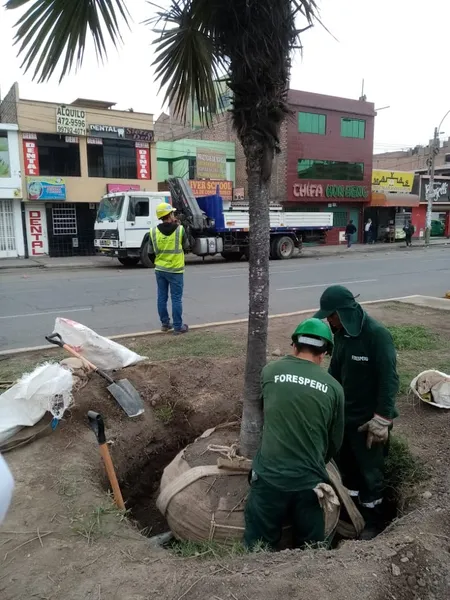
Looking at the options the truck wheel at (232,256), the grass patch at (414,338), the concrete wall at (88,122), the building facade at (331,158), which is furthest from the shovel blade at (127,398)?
the building facade at (331,158)

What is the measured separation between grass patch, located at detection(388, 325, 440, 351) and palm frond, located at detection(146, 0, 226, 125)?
3.99 metres

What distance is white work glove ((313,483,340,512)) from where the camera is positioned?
268cm

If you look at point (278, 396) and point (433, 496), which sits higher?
point (278, 396)

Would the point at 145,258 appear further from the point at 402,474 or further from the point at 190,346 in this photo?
the point at 402,474

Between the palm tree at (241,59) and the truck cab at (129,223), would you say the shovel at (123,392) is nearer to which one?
the palm tree at (241,59)

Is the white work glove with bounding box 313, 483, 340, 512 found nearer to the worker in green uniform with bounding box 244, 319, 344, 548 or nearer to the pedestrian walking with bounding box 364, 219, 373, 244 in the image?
the worker in green uniform with bounding box 244, 319, 344, 548

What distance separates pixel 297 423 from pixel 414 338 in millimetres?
4416

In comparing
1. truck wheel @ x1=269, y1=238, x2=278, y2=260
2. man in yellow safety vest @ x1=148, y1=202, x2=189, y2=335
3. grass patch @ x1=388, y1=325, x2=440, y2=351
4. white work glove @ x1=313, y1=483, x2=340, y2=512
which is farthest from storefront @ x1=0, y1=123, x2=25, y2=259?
white work glove @ x1=313, y1=483, x2=340, y2=512

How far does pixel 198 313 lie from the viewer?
353 inches

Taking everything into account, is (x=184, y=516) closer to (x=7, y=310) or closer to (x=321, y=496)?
(x=321, y=496)

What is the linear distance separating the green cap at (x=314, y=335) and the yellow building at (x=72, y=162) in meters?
20.7

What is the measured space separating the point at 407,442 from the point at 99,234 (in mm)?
15858

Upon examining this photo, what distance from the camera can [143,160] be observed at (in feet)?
78.2

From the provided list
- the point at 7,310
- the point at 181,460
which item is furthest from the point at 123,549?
the point at 7,310
